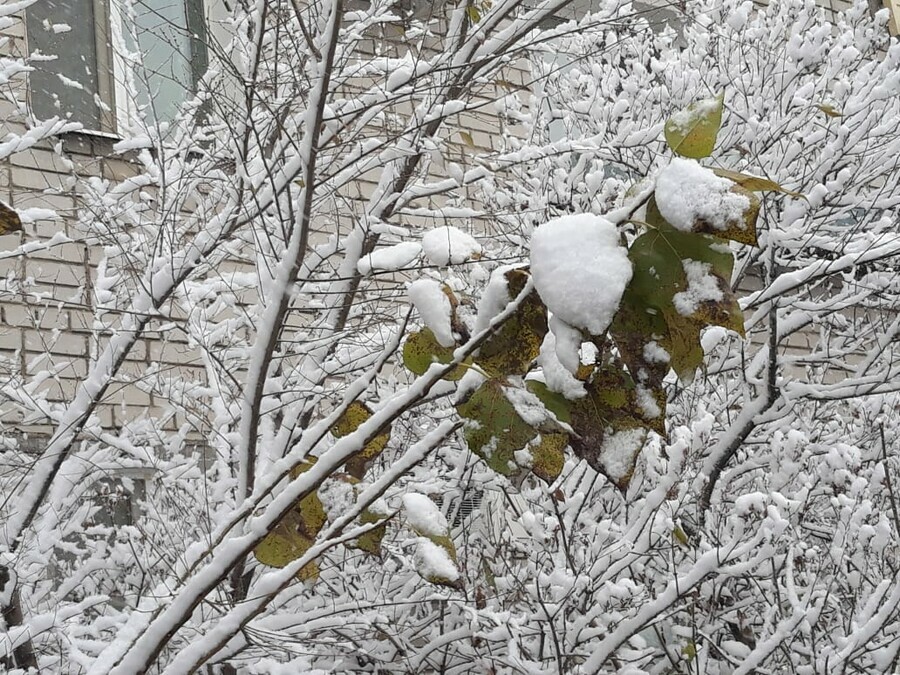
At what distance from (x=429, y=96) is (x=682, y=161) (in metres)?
2.85

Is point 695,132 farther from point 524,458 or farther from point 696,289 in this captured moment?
point 524,458

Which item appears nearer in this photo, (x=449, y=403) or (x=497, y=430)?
(x=497, y=430)

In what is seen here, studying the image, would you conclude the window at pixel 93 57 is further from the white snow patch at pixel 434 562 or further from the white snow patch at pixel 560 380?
the white snow patch at pixel 560 380

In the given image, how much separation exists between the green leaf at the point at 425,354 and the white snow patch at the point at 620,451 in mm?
218

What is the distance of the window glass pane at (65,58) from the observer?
5910 mm

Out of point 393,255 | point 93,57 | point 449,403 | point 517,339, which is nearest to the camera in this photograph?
point 517,339

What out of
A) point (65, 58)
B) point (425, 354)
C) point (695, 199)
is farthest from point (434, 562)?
point (65, 58)

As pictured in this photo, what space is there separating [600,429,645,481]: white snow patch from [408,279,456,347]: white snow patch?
24 centimetres

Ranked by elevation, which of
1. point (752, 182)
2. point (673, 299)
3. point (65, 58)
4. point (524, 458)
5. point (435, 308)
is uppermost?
point (752, 182)

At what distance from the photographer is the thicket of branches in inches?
114

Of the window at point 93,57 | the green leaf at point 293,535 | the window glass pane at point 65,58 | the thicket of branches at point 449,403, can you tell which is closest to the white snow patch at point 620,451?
the thicket of branches at point 449,403

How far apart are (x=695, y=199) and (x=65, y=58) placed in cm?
613

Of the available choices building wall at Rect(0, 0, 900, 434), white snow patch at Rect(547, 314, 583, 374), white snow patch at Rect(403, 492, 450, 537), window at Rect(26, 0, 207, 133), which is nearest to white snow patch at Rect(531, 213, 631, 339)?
white snow patch at Rect(547, 314, 583, 374)

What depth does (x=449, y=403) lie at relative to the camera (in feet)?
14.4
